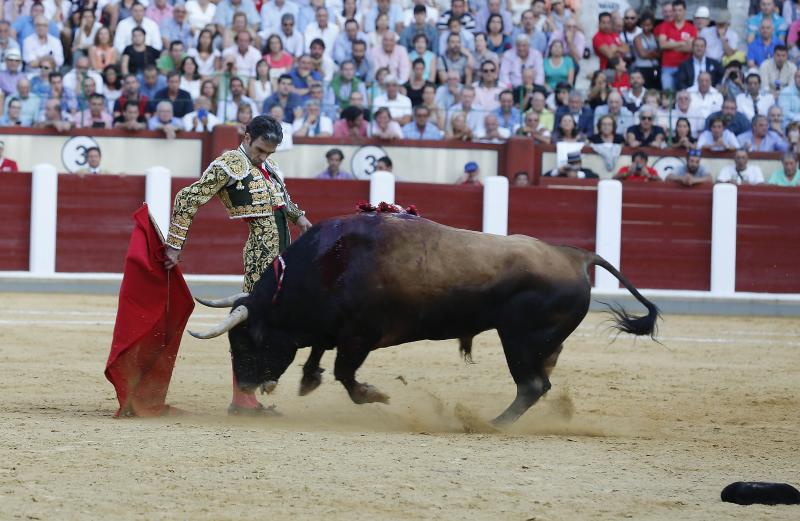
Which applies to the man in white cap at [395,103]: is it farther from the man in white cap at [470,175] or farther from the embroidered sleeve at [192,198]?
the embroidered sleeve at [192,198]

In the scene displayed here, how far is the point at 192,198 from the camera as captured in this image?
5.46m

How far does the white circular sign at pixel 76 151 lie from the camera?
1139 centimetres

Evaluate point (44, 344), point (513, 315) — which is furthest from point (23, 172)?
point (513, 315)

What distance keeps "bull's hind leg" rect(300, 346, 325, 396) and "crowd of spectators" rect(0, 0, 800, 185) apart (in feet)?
18.5

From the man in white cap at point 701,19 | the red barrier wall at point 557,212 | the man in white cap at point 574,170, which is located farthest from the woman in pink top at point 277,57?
the man in white cap at point 701,19

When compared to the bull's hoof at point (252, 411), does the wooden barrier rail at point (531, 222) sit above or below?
above

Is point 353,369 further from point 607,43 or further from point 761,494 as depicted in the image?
point 607,43

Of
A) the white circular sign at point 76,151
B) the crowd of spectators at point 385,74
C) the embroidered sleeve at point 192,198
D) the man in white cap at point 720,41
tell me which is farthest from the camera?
the man in white cap at point 720,41

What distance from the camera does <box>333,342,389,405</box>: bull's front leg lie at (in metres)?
5.35

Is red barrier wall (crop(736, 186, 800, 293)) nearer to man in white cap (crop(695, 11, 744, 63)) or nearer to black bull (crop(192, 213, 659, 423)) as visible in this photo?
man in white cap (crop(695, 11, 744, 63))

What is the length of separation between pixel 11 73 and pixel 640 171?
5125mm

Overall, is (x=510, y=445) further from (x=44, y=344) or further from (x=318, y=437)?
(x=44, y=344)

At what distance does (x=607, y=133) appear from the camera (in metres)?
11.4

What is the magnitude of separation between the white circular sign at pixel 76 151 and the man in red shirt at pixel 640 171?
433cm
